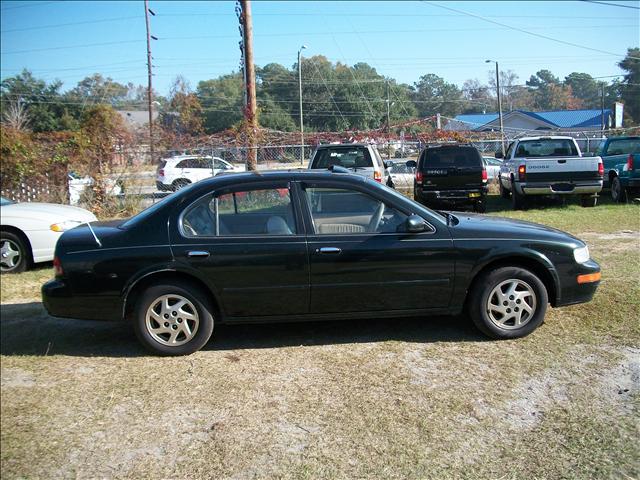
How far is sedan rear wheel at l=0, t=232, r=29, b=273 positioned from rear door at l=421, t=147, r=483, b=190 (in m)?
8.51

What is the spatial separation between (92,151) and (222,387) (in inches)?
424

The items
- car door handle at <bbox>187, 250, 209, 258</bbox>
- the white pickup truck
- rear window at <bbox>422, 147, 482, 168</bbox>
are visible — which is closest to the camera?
car door handle at <bbox>187, 250, 209, 258</bbox>

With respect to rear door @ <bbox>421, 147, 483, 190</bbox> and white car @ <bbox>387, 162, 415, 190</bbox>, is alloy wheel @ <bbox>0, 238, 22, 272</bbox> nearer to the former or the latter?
rear door @ <bbox>421, 147, 483, 190</bbox>

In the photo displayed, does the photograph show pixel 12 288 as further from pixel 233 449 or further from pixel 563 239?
pixel 563 239

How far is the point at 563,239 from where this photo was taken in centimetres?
474

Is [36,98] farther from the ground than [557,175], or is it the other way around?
[36,98]

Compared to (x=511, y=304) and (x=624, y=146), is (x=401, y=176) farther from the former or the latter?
(x=511, y=304)

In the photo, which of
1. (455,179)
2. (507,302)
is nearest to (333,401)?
(507,302)

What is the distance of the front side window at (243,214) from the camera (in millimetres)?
4559

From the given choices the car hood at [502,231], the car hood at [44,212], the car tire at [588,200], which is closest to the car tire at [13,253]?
the car hood at [44,212]

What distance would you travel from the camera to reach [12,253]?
692 centimetres

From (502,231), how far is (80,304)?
146 inches

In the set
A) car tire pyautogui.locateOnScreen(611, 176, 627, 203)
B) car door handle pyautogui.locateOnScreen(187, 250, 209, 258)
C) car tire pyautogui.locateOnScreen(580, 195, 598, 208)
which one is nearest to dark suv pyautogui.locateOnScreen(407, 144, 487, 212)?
car tire pyautogui.locateOnScreen(580, 195, 598, 208)

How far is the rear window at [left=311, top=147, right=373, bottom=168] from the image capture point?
11828mm
